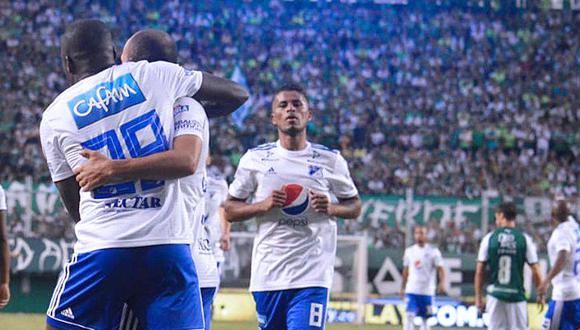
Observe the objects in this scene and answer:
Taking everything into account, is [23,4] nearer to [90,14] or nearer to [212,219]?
[90,14]

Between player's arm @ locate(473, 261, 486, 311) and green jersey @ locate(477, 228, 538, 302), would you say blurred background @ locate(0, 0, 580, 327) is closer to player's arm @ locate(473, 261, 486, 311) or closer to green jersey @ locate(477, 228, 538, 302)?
player's arm @ locate(473, 261, 486, 311)

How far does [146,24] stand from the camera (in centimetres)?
3556

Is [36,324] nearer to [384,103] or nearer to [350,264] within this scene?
[350,264]

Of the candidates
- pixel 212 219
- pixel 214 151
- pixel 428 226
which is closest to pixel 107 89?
pixel 212 219

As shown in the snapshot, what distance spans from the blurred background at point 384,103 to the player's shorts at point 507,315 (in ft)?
27.6

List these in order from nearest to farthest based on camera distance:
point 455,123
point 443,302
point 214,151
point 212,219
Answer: point 212,219 → point 443,302 → point 214,151 → point 455,123

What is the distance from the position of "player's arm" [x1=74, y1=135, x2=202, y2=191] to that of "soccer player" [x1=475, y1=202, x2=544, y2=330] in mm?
8519

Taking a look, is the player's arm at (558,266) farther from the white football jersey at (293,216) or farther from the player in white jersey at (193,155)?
the player in white jersey at (193,155)

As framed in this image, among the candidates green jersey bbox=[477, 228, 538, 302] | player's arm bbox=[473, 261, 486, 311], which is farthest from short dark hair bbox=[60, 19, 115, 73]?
player's arm bbox=[473, 261, 486, 311]

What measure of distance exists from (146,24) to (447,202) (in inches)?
662

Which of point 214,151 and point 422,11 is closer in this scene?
point 214,151

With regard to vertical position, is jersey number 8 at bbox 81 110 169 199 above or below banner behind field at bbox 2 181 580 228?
below

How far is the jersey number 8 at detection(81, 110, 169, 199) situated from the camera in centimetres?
450

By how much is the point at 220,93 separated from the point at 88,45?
67 cm
